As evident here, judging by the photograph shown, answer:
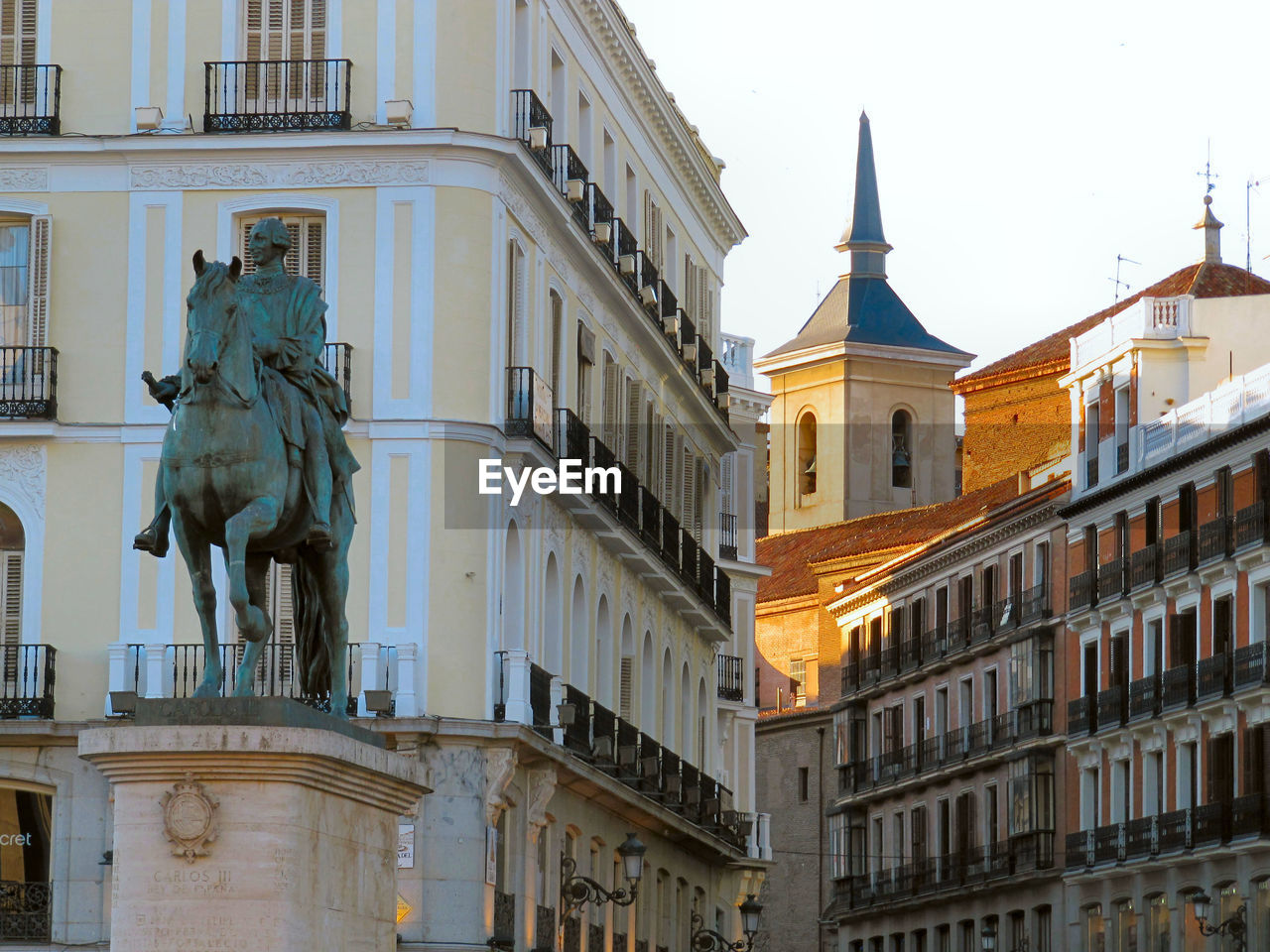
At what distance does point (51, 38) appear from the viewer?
141ft

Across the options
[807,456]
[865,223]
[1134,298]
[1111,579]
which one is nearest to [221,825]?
[1111,579]

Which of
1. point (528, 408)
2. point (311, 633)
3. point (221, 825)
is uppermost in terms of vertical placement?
point (528, 408)

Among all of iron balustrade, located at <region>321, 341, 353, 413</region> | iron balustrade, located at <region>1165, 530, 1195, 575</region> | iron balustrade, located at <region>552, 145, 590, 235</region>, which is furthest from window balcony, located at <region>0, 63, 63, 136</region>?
iron balustrade, located at <region>1165, 530, 1195, 575</region>

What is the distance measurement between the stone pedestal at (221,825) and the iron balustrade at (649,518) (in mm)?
32997

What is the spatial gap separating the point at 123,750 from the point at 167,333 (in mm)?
24646

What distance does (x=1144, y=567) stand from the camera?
2931 inches

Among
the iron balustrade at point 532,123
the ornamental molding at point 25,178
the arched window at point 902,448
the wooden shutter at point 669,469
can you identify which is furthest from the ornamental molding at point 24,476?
the arched window at point 902,448

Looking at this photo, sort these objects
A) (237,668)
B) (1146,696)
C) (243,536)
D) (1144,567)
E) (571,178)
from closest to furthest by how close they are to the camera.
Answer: (243,536)
(237,668)
(571,178)
(1146,696)
(1144,567)

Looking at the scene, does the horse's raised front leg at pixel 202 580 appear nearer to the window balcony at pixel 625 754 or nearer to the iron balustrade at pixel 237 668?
the iron balustrade at pixel 237 668

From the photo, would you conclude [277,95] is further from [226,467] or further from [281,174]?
[226,467]

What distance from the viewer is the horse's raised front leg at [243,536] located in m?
19.0

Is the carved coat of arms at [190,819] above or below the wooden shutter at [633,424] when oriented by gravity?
below

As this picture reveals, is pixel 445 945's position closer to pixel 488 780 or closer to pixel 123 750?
pixel 488 780

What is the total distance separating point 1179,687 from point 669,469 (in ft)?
64.6
